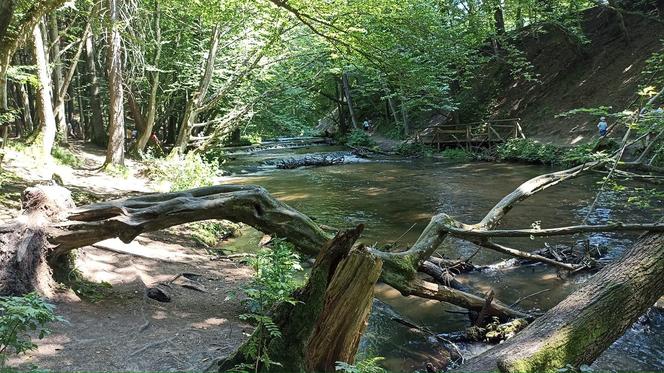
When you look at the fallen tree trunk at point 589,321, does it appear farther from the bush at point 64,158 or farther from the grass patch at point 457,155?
the grass patch at point 457,155

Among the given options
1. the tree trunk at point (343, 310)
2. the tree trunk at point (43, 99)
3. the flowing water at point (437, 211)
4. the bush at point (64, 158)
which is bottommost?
the flowing water at point (437, 211)

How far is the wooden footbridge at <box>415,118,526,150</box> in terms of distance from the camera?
82.6 ft

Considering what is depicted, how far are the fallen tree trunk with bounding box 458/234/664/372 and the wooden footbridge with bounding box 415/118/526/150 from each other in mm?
20368

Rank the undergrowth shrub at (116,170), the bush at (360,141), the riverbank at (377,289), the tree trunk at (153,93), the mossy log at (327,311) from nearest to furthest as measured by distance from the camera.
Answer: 1. the mossy log at (327,311)
2. the riverbank at (377,289)
3. the undergrowth shrub at (116,170)
4. the tree trunk at (153,93)
5. the bush at (360,141)

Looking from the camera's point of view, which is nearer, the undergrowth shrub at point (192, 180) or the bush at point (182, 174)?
the undergrowth shrub at point (192, 180)

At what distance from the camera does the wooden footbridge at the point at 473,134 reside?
25.2m

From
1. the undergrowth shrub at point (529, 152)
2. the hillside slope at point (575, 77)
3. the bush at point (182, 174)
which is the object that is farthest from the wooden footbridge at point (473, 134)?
the bush at point (182, 174)

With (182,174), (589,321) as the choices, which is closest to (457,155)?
(182,174)

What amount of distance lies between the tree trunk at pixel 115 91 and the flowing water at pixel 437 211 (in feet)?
16.5

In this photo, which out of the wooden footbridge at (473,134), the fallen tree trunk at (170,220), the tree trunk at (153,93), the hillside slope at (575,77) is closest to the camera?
the fallen tree trunk at (170,220)

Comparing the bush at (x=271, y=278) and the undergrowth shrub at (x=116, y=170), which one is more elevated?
the undergrowth shrub at (x=116, y=170)

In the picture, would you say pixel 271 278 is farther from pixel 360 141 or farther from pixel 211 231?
pixel 360 141

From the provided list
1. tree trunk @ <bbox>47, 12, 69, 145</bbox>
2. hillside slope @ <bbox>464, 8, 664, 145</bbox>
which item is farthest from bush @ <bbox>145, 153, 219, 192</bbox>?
hillside slope @ <bbox>464, 8, 664, 145</bbox>

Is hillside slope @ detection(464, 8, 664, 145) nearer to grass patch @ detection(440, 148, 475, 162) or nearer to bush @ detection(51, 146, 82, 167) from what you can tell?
grass patch @ detection(440, 148, 475, 162)
